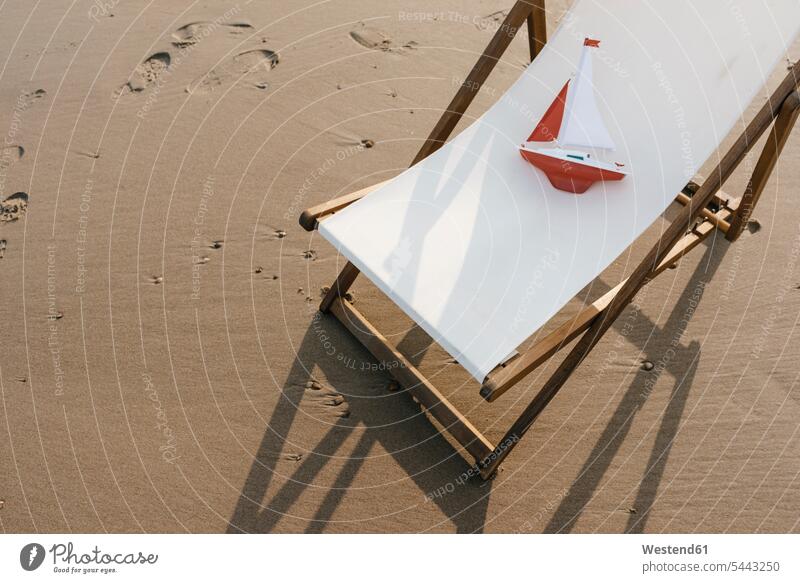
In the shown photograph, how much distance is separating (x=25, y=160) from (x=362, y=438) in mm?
1877

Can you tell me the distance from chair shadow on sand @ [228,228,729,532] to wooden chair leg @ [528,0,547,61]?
3.51 feet

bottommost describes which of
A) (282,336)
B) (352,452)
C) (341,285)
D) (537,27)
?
(352,452)

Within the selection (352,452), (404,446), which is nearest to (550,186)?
(404,446)

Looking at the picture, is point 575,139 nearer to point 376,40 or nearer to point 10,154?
point 376,40

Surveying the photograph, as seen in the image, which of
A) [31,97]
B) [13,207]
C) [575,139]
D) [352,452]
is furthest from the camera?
[31,97]

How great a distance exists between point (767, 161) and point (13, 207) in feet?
9.01

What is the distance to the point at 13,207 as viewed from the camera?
3160mm

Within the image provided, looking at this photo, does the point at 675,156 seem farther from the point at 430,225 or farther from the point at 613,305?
the point at 430,225

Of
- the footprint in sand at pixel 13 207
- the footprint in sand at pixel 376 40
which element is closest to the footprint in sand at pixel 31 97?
the footprint in sand at pixel 13 207

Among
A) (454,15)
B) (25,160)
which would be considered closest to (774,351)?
(454,15)

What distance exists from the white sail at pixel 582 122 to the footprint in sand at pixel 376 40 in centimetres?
125

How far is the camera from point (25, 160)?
332 centimetres

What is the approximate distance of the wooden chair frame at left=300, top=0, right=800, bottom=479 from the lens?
7.24ft

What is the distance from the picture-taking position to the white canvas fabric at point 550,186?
91.0 inches
